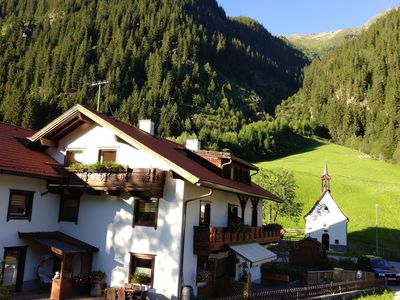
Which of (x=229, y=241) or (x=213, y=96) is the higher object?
(x=213, y=96)

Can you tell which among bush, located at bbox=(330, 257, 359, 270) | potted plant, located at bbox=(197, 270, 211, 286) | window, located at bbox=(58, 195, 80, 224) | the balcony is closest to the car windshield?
bush, located at bbox=(330, 257, 359, 270)

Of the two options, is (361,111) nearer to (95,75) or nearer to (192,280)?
(95,75)

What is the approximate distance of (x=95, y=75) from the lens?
168750 mm

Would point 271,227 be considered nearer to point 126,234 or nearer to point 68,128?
point 126,234

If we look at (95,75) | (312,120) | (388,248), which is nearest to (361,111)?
(312,120)

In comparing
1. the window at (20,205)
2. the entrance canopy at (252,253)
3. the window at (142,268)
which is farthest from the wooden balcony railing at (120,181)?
the entrance canopy at (252,253)

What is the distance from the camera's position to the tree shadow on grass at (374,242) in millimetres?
57750

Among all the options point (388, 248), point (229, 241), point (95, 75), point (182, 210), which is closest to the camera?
point (182, 210)

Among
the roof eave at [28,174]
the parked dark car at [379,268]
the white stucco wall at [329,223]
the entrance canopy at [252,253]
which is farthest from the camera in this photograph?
the white stucco wall at [329,223]

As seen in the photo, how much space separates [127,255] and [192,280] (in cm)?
350

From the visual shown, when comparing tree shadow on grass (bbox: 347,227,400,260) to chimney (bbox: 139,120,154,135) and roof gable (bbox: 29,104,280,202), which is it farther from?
chimney (bbox: 139,120,154,135)

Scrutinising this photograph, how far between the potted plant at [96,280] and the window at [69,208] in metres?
3.29

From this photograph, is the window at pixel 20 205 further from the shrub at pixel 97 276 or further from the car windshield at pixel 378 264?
the car windshield at pixel 378 264

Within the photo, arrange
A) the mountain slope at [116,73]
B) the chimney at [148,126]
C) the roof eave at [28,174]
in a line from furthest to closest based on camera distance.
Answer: the mountain slope at [116,73]
the chimney at [148,126]
the roof eave at [28,174]
